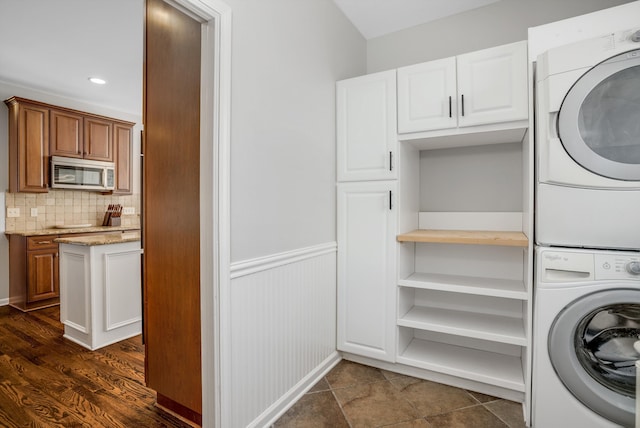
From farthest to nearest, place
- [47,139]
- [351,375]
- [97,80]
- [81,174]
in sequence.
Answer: [81,174]
[47,139]
[97,80]
[351,375]

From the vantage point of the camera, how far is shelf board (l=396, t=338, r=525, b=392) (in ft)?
6.27

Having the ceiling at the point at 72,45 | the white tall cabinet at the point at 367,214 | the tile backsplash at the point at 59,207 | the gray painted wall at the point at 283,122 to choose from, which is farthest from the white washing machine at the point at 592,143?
the tile backsplash at the point at 59,207

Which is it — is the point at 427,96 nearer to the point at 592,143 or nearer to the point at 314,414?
the point at 592,143

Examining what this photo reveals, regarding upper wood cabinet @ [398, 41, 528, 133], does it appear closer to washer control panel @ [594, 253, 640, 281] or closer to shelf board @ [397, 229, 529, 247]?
shelf board @ [397, 229, 529, 247]

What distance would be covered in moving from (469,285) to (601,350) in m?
0.68

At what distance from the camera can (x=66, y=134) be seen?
4.11 meters

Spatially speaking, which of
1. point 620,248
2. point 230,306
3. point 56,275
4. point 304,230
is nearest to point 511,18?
point 620,248

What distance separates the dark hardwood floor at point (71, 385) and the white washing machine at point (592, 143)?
221cm

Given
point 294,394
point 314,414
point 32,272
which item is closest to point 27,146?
point 32,272

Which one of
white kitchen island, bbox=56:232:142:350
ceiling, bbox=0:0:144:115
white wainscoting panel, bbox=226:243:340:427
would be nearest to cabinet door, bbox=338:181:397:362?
white wainscoting panel, bbox=226:243:340:427

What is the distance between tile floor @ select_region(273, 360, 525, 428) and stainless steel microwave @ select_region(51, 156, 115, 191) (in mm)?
4030

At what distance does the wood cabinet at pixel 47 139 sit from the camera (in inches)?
147

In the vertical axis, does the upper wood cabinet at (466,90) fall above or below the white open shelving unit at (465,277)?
above

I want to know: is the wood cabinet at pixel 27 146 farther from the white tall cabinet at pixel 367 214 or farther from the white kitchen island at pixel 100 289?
the white tall cabinet at pixel 367 214
